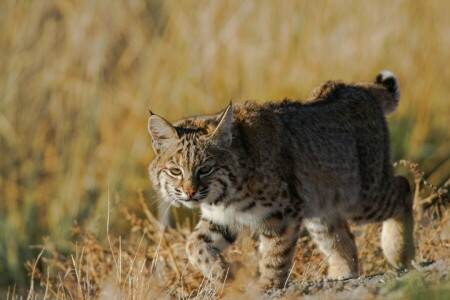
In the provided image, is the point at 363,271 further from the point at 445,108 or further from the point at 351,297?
the point at 445,108

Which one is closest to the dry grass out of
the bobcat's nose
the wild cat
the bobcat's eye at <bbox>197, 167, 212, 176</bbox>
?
the wild cat

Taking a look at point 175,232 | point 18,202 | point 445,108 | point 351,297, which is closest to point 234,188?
point 175,232

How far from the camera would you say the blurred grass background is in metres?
10.5

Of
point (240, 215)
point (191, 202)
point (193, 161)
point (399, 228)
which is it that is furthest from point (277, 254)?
point (399, 228)

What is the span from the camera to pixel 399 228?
7.34 m

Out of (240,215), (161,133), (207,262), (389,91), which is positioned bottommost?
(207,262)

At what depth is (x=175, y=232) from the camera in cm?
724

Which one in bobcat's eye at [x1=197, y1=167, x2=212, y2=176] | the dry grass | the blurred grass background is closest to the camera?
the dry grass

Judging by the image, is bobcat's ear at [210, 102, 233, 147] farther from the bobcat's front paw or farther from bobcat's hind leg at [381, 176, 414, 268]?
bobcat's hind leg at [381, 176, 414, 268]

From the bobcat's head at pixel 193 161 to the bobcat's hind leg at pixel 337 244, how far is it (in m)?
1.17

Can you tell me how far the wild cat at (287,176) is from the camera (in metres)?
6.18

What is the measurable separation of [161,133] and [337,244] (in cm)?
162

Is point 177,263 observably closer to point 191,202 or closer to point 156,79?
point 191,202

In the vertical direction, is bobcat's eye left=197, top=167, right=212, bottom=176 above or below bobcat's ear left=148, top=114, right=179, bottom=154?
below
